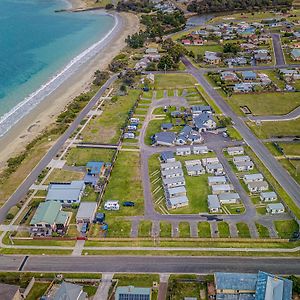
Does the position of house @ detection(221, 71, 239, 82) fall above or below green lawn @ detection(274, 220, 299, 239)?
above

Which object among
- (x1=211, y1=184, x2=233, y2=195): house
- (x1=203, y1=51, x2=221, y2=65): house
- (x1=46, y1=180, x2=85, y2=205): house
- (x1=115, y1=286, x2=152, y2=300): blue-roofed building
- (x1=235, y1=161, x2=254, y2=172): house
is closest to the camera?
(x1=115, y1=286, x2=152, y2=300): blue-roofed building

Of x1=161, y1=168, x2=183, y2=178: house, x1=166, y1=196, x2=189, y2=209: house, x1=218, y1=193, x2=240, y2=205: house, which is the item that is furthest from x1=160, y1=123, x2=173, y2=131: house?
x1=218, y1=193, x2=240, y2=205: house

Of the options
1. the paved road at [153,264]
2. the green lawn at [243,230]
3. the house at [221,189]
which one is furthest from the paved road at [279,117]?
the paved road at [153,264]

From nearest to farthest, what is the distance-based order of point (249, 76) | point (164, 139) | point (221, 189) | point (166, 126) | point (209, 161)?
point (221, 189), point (209, 161), point (164, 139), point (166, 126), point (249, 76)

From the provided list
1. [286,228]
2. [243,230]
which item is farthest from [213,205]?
[286,228]

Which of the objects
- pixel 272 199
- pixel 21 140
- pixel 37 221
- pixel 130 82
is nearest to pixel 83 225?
pixel 37 221

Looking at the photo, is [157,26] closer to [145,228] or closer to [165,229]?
[145,228]

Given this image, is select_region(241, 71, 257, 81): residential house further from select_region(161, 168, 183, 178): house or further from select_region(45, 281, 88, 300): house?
select_region(45, 281, 88, 300): house

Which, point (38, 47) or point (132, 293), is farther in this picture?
point (38, 47)

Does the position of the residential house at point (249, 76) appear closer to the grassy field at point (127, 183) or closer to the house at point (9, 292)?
the grassy field at point (127, 183)
